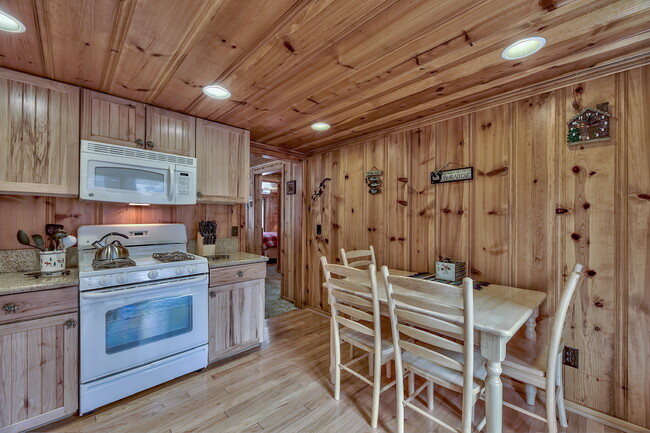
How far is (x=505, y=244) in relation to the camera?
2.13 m

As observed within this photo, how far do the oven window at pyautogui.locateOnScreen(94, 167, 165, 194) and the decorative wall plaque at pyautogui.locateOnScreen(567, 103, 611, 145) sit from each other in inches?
123

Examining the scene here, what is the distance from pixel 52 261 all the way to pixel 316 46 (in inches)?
89.9

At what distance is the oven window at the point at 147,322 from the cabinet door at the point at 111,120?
1.30 m

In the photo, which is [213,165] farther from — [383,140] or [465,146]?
[465,146]

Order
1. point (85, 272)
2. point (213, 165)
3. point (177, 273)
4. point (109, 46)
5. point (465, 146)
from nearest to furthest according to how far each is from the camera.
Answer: point (109, 46) → point (85, 272) → point (177, 273) → point (465, 146) → point (213, 165)

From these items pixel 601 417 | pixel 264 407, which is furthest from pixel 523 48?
pixel 264 407

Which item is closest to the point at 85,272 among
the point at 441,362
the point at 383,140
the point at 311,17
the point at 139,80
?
the point at 139,80

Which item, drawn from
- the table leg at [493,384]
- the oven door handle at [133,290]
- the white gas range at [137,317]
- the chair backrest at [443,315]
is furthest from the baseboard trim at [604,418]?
the oven door handle at [133,290]

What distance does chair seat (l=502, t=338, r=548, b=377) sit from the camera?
1509 millimetres

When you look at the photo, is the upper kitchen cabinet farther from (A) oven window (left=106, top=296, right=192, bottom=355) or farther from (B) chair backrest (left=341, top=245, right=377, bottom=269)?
(B) chair backrest (left=341, top=245, right=377, bottom=269)

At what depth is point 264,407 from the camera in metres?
1.91

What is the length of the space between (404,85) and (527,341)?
6.36 feet

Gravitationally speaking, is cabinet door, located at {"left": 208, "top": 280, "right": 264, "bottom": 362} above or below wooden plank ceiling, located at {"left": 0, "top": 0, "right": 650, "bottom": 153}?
below

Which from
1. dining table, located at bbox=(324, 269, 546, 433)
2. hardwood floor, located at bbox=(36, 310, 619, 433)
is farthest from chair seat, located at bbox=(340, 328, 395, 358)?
hardwood floor, located at bbox=(36, 310, 619, 433)
